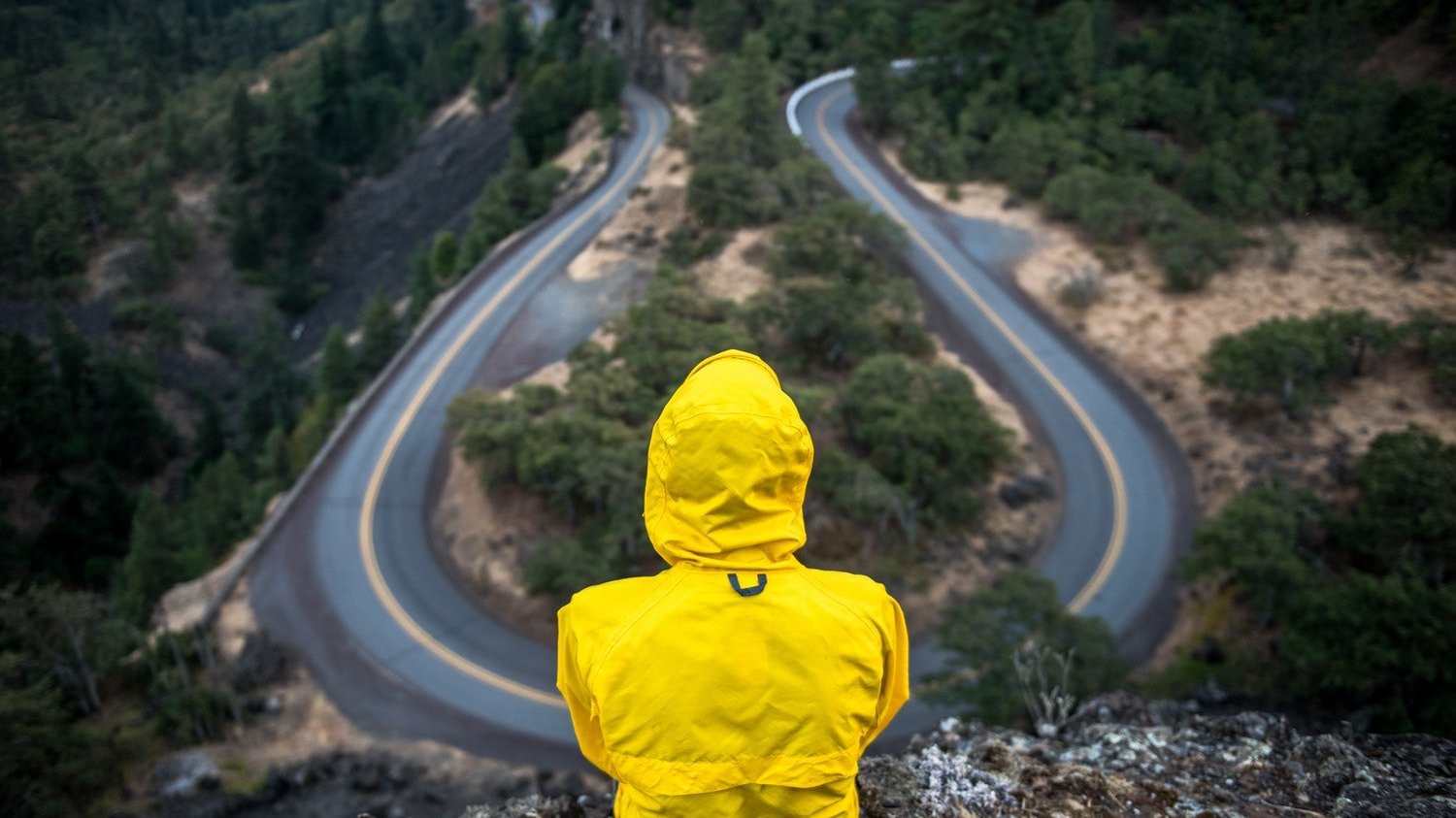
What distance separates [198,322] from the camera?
4641cm

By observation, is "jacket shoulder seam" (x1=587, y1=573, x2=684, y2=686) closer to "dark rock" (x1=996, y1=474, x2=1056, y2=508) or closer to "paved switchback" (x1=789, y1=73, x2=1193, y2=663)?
"paved switchback" (x1=789, y1=73, x2=1193, y2=663)

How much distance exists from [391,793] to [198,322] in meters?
40.0

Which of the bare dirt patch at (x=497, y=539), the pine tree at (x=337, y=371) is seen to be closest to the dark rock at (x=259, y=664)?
the bare dirt patch at (x=497, y=539)

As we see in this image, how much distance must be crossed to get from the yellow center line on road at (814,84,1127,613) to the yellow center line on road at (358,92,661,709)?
9.89m

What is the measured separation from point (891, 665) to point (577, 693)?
3.38ft

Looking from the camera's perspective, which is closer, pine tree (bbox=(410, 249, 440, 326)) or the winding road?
the winding road

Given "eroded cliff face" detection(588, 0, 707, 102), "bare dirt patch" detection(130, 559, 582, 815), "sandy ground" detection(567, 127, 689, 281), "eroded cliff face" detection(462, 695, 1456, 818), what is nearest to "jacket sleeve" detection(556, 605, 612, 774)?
"eroded cliff face" detection(462, 695, 1456, 818)

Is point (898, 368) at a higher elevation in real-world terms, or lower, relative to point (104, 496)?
higher

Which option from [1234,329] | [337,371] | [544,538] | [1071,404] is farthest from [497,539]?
[1234,329]

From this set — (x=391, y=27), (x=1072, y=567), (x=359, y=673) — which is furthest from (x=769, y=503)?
(x=391, y=27)

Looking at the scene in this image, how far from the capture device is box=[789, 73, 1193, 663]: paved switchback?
17953mm

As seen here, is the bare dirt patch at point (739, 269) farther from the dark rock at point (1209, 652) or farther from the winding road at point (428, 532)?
the dark rock at point (1209, 652)

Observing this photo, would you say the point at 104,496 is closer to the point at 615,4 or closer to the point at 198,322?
the point at 198,322

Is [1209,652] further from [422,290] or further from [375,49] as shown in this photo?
[375,49]
